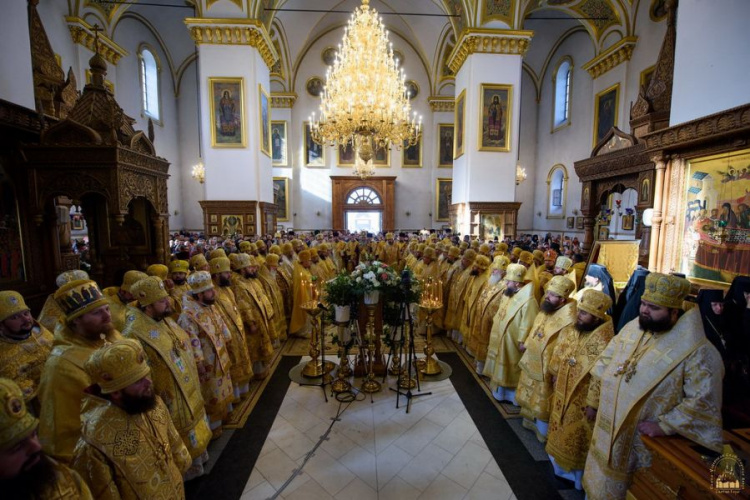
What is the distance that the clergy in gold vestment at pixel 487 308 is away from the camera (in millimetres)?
5355

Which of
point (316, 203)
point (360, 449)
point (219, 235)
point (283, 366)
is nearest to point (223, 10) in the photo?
point (219, 235)

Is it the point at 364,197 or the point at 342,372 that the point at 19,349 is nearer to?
the point at 342,372

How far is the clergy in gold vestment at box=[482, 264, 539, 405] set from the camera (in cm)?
437

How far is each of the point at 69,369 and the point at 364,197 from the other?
20536 mm

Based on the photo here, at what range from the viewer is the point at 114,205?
4.34 m

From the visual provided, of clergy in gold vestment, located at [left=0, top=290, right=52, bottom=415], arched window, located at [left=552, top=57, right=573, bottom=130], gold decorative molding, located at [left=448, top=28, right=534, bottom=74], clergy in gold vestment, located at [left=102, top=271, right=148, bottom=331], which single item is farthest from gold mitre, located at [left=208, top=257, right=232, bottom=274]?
arched window, located at [left=552, top=57, right=573, bottom=130]

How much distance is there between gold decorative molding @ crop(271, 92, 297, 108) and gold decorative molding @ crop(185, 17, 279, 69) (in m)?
8.13

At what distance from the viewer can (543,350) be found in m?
3.68

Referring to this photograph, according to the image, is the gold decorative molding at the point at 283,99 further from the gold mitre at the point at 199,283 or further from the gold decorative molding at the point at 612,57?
the gold mitre at the point at 199,283

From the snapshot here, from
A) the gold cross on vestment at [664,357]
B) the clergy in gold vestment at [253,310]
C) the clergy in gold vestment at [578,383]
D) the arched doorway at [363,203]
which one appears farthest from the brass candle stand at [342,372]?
the arched doorway at [363,203]

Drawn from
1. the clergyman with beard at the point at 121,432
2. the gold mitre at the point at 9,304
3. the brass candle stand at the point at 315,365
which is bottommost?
the brass candle stand at the point at 315,365

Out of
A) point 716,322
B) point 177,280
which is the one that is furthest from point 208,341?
point 716,322

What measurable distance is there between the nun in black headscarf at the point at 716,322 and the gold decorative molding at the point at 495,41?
1362 cm

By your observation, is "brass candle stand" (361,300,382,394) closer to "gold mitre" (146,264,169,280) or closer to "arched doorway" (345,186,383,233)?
"gold mitre" (146,264,169,280)
